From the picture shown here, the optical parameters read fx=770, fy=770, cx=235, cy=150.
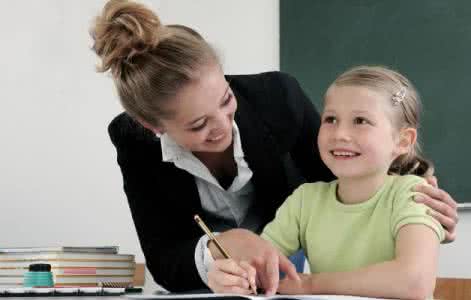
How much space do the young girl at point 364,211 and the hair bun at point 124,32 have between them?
390 mm

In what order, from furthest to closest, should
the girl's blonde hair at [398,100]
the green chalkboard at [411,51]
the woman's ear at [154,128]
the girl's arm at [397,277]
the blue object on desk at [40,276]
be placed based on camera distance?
1. the green chalkboard at [411,51]
2. the blue object on desk at [40,276]
3. the woman's ear at [154,128]
4. the girl's blonde hair at [398,100]
5. the girl's arm at [397,277]

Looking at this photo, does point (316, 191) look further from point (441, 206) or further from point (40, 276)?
point (40, 276)

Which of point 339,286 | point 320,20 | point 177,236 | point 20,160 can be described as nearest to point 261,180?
point 177,236

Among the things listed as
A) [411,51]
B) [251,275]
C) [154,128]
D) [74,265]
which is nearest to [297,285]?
[251,275]

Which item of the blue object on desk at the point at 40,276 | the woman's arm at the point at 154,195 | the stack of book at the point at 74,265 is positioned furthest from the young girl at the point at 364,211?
the stack of book at the point at 74,265

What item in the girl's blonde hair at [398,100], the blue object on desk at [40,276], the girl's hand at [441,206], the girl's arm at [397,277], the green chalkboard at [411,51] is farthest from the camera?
the green chalkboard at [411,51]

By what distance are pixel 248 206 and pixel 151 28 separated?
0.51 m

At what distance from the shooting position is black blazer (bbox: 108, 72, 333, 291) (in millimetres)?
1728

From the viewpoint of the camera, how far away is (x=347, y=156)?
1.46 m

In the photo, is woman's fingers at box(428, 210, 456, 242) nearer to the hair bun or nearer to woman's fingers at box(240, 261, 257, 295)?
woman's fingers at box(240, 261, 257, 295)

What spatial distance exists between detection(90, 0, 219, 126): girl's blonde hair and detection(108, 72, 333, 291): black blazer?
189 mm

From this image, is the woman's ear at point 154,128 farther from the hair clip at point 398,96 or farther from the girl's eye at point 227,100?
the hair clip at point 398,96

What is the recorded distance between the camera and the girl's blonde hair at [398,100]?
59.2 inches

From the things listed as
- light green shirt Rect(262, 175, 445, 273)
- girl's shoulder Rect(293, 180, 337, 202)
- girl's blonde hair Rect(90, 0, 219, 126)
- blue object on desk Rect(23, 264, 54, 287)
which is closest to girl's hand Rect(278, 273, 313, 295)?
light green shirt Rect(262, 175, 445, 273)
